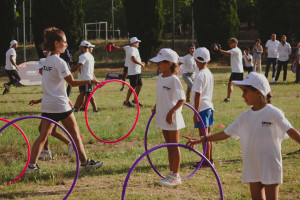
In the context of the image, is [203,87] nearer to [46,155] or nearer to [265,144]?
[265,144]

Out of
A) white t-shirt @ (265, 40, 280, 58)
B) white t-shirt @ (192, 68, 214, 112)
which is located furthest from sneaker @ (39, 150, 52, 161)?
white t-shirt @ (265, 40, 280, 58)

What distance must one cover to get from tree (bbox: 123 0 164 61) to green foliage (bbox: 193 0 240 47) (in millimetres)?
3159

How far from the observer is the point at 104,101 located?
15.8 m

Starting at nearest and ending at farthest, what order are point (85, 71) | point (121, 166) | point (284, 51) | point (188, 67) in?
point (121, 166)
point (85, 71)
point (188, 67)
point (284, 51)

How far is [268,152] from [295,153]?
4195 millimetres

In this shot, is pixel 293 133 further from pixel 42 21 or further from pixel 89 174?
pixel 42 21

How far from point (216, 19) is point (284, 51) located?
14.4m

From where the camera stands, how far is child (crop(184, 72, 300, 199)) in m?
4.12

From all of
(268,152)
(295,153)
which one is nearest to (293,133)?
(268,152)

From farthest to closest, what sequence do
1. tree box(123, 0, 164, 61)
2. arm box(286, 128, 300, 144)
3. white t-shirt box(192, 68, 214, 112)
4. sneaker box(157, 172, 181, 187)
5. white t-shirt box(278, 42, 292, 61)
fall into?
1. tree box(123, 0, 164, 61)
2. white t-shirt box(278, 42, 292, 61)
3. white t-shirt box(192, 68, 214, 112)
4. sneaker box(157, 172, 181, 187)
5. arm box(286, 128, 300, 144)

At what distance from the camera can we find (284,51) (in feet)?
67.7

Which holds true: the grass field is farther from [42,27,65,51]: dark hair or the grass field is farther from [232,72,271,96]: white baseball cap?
[232,72,271,96]: white baseball cap

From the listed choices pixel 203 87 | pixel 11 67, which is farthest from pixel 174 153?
pixel 11 67

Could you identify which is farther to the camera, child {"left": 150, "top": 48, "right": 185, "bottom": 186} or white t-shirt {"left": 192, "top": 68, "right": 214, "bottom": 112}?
white t-shirt {"left": 192, "top": 68, "right": 214, "bottom": 112}
